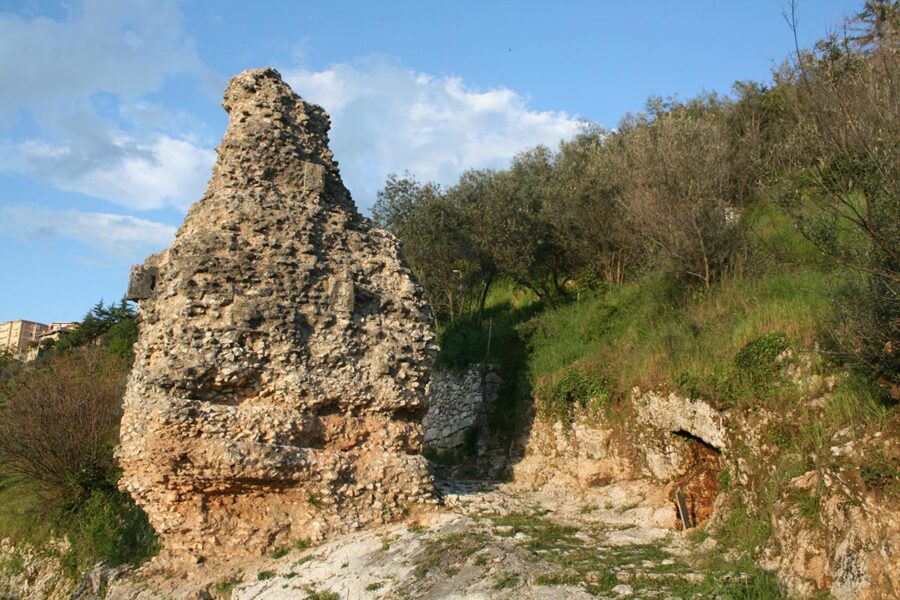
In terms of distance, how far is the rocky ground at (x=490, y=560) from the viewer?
7770 millimetres

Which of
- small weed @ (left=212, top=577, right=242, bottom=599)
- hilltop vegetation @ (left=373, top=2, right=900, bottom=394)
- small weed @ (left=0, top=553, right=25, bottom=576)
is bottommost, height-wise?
small weed @ (left=0, top=553, right=25, bottom=576)

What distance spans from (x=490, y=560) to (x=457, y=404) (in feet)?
28.3

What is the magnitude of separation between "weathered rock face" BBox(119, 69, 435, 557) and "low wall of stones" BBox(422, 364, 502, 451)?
15.1ft

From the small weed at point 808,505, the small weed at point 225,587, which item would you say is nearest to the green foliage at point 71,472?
the small weed at point 225,587

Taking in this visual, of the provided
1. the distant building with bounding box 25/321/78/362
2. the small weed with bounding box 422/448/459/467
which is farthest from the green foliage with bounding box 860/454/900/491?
the distant building with bounding box 25/321/78/362

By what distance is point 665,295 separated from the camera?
16156 mm

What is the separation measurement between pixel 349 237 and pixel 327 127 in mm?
2315

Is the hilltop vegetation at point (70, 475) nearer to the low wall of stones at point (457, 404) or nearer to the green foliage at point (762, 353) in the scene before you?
the low wall of stones at point (457, 404)

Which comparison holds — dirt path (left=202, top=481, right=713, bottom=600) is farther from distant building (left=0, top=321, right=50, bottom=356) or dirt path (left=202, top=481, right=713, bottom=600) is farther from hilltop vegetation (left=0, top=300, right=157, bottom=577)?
distant building (left=0, top=321, right=50, bottom=356)

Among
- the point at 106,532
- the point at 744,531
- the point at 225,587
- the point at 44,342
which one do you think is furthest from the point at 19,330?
the point at 744,531

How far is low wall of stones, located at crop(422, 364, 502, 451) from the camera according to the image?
1638cm

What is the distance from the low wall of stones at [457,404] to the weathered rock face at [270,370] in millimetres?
4614

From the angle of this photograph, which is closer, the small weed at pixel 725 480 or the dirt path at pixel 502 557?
the dirt path at pixel 502 557

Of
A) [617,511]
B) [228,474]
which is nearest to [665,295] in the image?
[617,511]
